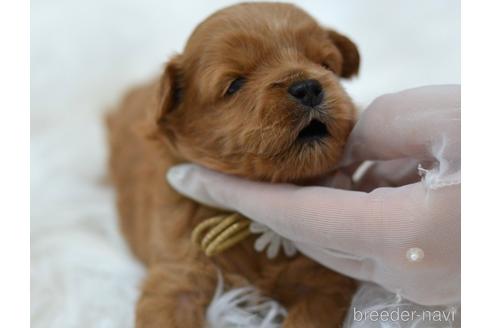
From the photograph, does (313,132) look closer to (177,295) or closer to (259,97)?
(259,97)

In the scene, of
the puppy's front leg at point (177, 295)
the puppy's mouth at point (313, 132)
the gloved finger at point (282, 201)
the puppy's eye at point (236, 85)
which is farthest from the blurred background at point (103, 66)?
the puppy's mouth at point (313, 132)

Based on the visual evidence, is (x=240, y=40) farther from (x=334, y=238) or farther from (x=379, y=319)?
(x=379, y=319)

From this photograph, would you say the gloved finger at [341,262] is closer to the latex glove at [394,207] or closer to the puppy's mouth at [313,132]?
the latex glove at [394,207]

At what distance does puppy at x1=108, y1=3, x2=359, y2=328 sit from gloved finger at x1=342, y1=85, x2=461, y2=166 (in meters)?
0.06

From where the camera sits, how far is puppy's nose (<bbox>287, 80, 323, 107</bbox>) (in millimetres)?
1354

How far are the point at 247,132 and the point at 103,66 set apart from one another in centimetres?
199

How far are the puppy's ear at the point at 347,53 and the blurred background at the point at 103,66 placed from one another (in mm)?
620

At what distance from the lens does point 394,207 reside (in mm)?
1209

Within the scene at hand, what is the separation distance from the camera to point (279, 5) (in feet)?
5.25

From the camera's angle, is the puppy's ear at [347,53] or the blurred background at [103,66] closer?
the puppy's ear at [347,53]

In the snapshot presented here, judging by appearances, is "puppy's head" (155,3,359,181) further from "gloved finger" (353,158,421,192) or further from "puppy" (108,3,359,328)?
"gloved finger" (353,158,421,192)

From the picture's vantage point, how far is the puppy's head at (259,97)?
1369mm

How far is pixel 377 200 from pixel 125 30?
2340 millimetres
